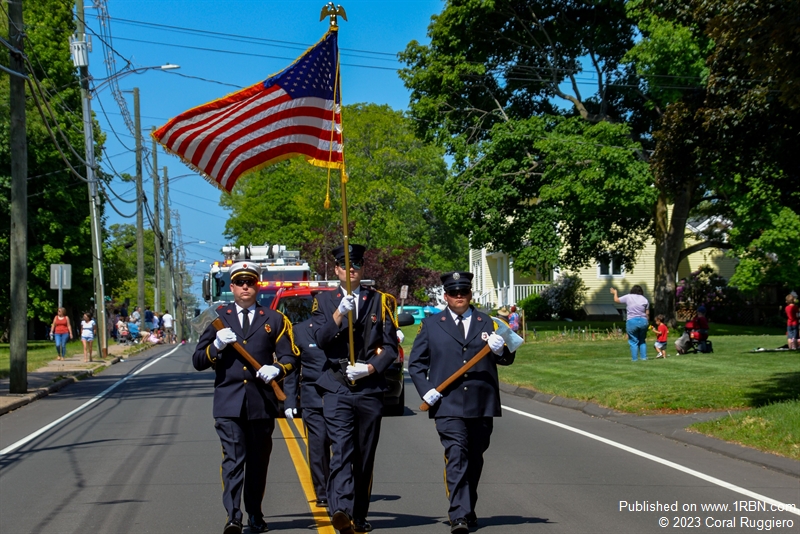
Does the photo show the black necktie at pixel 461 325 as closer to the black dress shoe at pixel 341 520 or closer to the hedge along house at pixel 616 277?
the black dress shoe at pixel 341 520

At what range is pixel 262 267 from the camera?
25406 mm

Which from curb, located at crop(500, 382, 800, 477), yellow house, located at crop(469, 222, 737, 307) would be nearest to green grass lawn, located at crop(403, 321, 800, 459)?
curb, located at crop(500, 382, 800, 477)

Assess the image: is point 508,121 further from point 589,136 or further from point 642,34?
point 642,34

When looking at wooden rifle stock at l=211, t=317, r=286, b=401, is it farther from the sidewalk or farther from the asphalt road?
the sidewalk

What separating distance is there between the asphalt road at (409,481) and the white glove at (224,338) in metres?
1.56

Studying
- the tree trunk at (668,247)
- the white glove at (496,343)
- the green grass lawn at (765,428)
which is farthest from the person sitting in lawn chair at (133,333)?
the white glove at (496,343)

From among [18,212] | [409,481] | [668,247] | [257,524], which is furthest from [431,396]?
[668,247]

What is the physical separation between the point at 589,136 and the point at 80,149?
26.1 meters

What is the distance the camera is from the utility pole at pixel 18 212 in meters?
20.2

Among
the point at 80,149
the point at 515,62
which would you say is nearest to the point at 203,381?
the point at 515,62

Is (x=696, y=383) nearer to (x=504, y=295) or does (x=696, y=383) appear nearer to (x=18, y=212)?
(x=18, y=212)

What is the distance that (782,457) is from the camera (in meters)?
11.0

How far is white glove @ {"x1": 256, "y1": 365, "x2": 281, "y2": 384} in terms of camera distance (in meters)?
7.16

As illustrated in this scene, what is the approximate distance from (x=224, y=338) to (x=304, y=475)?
136 inches
